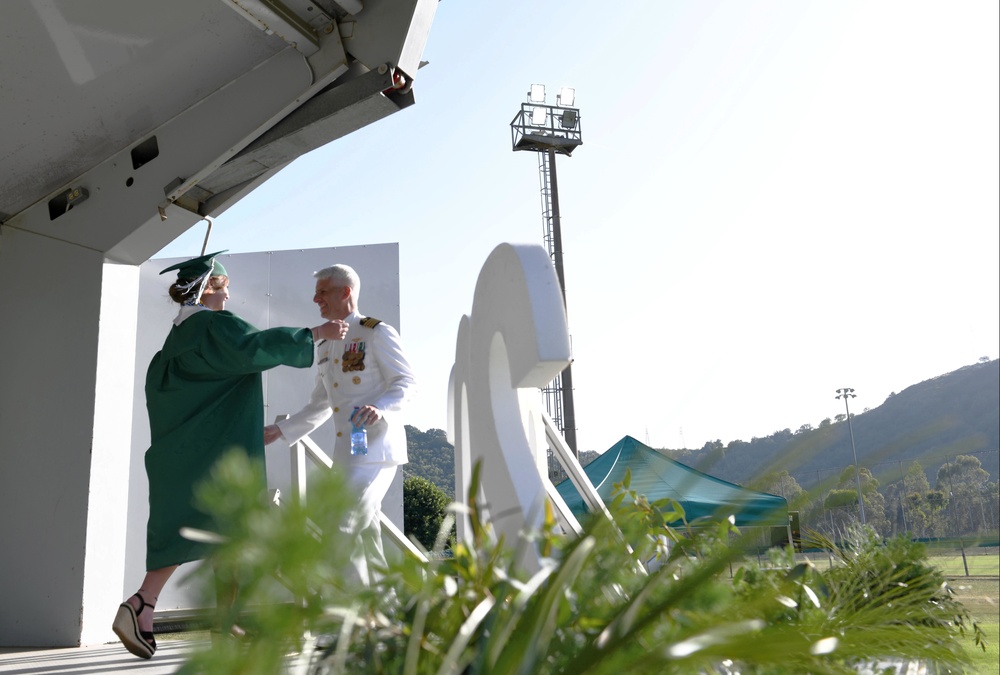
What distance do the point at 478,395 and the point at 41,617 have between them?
8.61 ft

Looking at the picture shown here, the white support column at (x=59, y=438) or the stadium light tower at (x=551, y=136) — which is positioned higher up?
the stadium light tower at (x=551, y=136)

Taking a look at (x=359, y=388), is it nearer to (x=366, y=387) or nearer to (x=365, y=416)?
(x=366, y=387)

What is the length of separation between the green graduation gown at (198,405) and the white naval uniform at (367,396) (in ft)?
0.99

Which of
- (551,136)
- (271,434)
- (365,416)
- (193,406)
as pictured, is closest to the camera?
(365,416)

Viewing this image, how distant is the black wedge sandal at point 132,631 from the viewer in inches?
124

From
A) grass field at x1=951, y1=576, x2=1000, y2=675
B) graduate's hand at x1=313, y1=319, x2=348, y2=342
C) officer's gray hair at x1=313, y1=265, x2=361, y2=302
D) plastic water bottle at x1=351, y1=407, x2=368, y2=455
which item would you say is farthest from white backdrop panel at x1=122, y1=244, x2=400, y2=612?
grass field at x1=951, y1=576, x2=1000, y2=675

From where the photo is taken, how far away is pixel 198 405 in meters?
3.57

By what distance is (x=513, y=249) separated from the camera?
2.79 m

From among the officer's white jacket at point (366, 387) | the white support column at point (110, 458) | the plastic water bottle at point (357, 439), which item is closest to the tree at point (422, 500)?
the white support column at point (110, 458)

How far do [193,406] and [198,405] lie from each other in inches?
0.8

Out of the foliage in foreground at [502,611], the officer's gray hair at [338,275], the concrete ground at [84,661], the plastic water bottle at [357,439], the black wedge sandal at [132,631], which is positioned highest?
the officer's gray hair at [338,275]

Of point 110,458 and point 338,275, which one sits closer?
point 338,275

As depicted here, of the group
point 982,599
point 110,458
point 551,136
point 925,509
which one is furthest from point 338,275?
point 551,136

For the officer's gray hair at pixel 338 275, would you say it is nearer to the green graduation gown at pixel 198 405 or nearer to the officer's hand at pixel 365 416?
the green graduation gown at pixel 198 405
